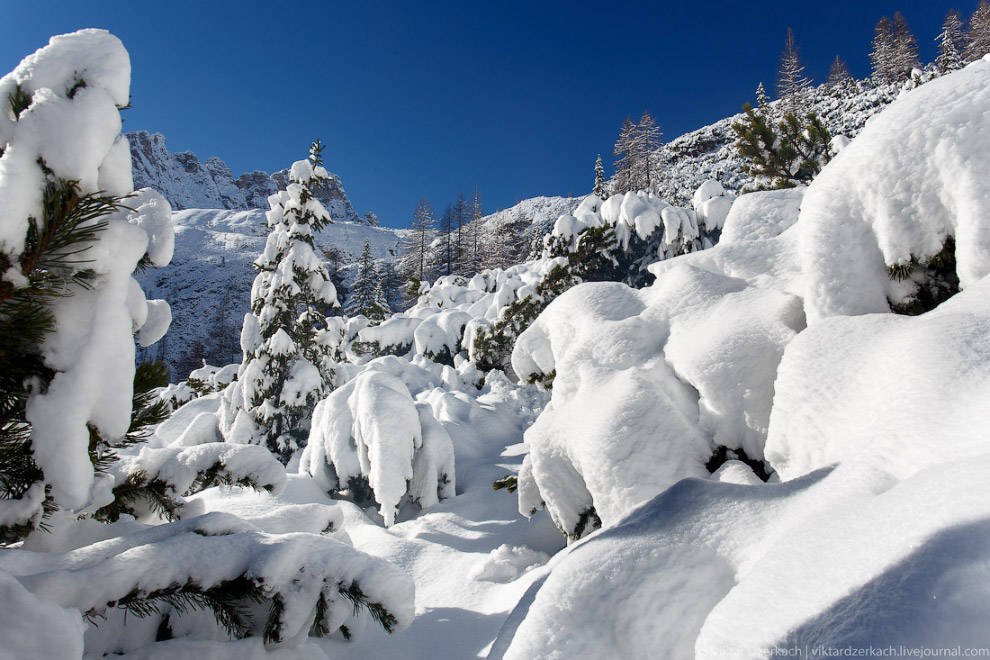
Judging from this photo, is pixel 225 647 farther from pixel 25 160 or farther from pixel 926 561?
pixel 926 561

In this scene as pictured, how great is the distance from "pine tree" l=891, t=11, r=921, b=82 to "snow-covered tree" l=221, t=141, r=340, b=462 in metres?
58.9

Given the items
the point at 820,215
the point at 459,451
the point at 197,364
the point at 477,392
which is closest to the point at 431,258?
the point at 197,364

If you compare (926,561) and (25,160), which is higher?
(25,160)

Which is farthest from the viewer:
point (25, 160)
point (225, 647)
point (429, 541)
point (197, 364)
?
point (197, 364)

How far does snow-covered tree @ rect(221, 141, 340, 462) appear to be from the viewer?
1189 centimetres

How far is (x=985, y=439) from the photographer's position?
4.82 ft

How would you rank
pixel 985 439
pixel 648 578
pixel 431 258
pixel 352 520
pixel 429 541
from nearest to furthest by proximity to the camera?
1. pixel 985 439
2. pixel 648 578
3. pixel 429 541
4. pixel 352 520
5. pixel 431 258

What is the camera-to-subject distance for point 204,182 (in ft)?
423

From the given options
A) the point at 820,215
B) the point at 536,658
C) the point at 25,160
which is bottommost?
the point at 536,658

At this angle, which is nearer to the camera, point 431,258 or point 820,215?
point 820,215

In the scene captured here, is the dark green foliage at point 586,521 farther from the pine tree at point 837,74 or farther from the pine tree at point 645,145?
the pine tree at point 837,74

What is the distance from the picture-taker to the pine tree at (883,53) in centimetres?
4888

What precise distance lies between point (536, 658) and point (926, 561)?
113cm

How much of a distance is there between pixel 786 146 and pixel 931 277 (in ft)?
17.0
